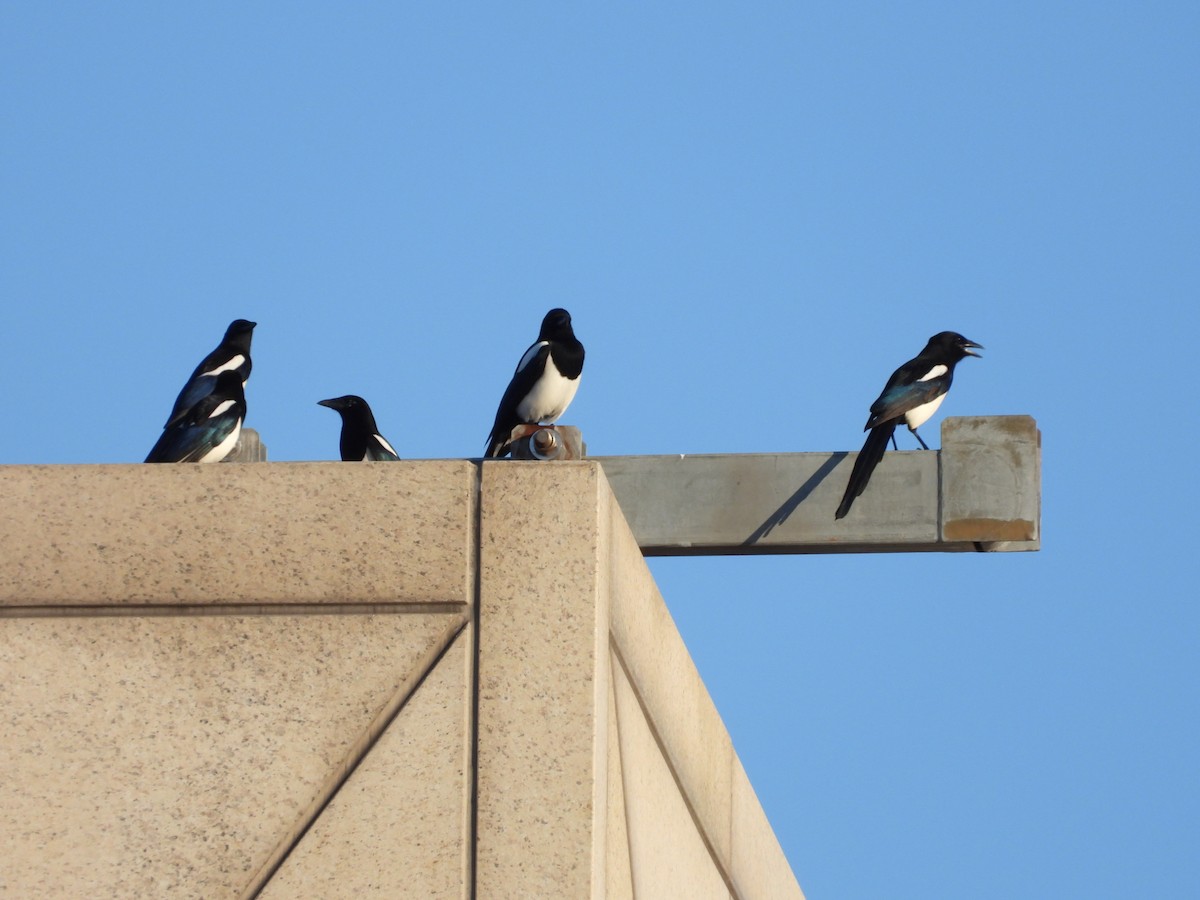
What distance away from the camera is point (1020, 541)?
9.19 metres

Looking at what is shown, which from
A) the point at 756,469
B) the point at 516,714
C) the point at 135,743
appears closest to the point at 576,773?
the point at 516,714

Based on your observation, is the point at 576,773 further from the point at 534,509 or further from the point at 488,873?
the point at 534,509

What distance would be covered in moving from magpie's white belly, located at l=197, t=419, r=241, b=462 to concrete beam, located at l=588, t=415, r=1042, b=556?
249 cm

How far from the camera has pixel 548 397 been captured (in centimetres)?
933

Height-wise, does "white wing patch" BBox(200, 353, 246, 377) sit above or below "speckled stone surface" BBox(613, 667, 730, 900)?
above

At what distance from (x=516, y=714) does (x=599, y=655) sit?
0.24 meters

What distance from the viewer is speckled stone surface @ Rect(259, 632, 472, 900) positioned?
420 cm

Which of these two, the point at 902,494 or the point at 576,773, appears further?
the point at 902,494

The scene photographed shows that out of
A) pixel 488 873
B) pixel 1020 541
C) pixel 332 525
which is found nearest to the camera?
pixel 488 873

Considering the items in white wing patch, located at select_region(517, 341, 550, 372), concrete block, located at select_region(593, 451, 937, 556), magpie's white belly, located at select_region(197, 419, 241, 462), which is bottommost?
magpie's white belly, located at select_region(197, 419, 241, 462)

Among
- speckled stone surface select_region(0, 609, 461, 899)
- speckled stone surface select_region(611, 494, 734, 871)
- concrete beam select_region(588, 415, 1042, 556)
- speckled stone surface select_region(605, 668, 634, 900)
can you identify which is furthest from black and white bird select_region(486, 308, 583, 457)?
speckled stone surface select_region(0, 609, 461, 899)

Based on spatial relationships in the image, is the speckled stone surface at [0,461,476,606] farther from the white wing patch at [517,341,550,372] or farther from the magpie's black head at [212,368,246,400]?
the white wing patch at [517,341,550,372]

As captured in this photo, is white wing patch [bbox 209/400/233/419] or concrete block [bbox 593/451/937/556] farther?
concrete block [bbox 593/451/937/556]

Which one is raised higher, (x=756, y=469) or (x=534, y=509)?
(x=756, y=469)
